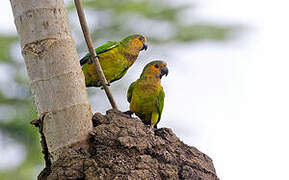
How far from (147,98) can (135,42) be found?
83cm

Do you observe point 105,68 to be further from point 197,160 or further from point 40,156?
point 40,156

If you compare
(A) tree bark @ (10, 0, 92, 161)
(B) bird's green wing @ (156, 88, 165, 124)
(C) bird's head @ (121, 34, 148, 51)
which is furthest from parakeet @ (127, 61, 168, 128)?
(A) tree bark @ (10, 0, 92, 161)

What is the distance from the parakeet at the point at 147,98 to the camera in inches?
181

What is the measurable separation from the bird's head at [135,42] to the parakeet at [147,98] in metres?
0.37

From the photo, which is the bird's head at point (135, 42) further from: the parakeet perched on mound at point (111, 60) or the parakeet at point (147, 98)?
the parakeet at point (147, 98)

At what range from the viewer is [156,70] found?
496cm

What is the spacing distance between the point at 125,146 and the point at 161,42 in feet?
21.0

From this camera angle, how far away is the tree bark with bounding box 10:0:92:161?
2305 mm

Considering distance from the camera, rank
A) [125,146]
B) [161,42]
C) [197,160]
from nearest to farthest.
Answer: [125,146], [197,160], [161,42]

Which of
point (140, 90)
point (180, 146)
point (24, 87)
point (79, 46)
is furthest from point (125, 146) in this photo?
point (24, 87)

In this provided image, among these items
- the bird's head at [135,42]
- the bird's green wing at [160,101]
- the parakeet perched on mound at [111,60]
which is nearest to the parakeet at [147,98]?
the bird's green wing at [160,101]

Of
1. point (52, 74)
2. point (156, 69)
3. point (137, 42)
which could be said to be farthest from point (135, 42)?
point (52, 74)

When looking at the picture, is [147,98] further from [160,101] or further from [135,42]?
[135,42]

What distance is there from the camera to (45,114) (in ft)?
7.60
